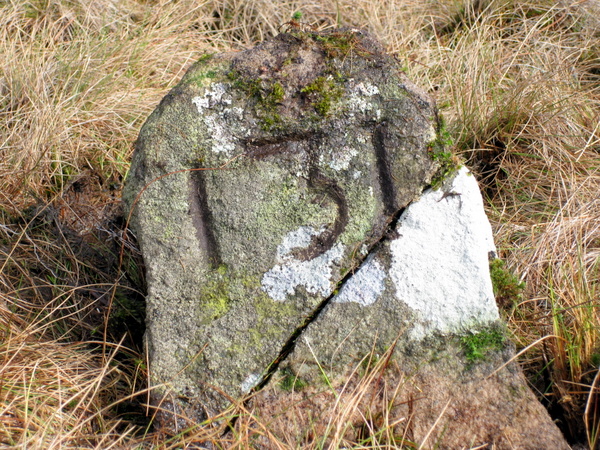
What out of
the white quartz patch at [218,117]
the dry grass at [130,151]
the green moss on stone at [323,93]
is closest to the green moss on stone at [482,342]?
the dry grass at [130,151]

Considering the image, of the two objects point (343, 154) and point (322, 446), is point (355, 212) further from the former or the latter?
point (322, 446)

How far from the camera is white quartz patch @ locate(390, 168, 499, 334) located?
1.77 m

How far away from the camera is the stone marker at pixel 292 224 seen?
177 centimetres

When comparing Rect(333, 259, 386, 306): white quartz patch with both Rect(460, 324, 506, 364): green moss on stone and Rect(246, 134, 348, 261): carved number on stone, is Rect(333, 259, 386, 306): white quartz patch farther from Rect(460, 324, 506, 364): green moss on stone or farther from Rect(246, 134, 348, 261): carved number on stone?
Rect(460, 324, 506, 364): green moss on stone

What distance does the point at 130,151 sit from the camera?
3008mm

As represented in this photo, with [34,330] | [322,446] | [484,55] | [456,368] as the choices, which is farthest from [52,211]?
[484,55]

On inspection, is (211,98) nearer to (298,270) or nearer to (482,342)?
(298,270)

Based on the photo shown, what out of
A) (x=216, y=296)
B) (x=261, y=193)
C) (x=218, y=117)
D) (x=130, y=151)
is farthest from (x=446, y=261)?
(x=130, y=151)

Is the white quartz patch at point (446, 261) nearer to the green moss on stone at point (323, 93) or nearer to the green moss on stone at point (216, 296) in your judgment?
the green moss on stone at point (323, 93)

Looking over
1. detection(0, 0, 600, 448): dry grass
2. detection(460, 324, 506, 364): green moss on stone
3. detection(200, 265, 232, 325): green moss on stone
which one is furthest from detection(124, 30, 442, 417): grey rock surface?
detection(460, 324, 506, 364): green moss on stone

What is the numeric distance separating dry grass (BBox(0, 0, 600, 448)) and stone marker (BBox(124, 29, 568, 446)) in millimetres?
275

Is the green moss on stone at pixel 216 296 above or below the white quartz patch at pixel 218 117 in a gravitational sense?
below

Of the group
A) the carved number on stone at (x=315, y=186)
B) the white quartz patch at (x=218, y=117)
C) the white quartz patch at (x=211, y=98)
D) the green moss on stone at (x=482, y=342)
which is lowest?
the green moss on stone at (x=482, y=342)

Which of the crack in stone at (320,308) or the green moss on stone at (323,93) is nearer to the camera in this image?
the crack in stone at (320,308)
